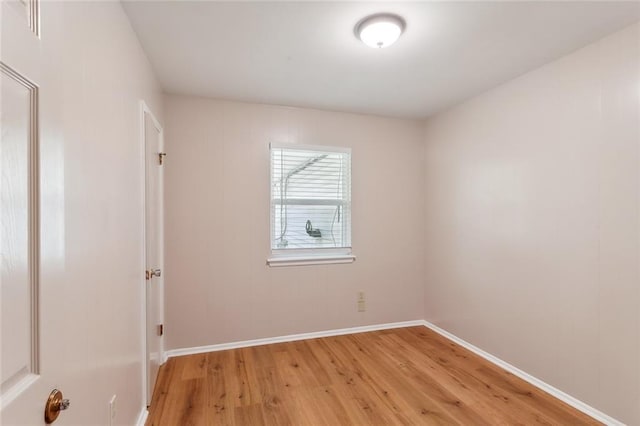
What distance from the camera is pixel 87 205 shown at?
1.18 metres

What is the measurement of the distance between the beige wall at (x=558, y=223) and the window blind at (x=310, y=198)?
1.21 m

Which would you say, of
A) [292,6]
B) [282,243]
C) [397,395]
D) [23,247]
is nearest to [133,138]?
[292,6]

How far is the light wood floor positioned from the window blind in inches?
43.9

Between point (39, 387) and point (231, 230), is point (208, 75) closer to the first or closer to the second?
point (231, 230)

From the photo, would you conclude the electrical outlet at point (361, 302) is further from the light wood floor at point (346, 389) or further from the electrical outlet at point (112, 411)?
the electrical outlet at point (112, 411)

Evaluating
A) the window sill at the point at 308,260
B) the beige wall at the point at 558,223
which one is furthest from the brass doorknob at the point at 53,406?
the beige wall at the point at 558,223

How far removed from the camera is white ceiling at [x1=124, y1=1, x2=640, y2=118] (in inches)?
65.9

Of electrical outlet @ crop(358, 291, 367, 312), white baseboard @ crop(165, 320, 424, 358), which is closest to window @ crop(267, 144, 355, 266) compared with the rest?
electrical outlet @ crop(358, 291, 367, 312)

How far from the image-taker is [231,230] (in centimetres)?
299

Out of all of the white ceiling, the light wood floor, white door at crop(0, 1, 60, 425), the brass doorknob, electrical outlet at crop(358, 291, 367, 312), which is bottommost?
the light wood floor

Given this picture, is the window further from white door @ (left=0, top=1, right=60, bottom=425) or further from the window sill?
white door @ (left=0, top=1, right=60, bottom=425)

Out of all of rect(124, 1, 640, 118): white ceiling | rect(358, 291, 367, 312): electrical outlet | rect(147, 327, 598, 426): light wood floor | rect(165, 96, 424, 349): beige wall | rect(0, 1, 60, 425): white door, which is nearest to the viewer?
rect(0, 1, 60, 425): white door

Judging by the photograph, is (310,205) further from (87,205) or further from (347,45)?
(87,205)

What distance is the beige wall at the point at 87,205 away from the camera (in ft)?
2.13
